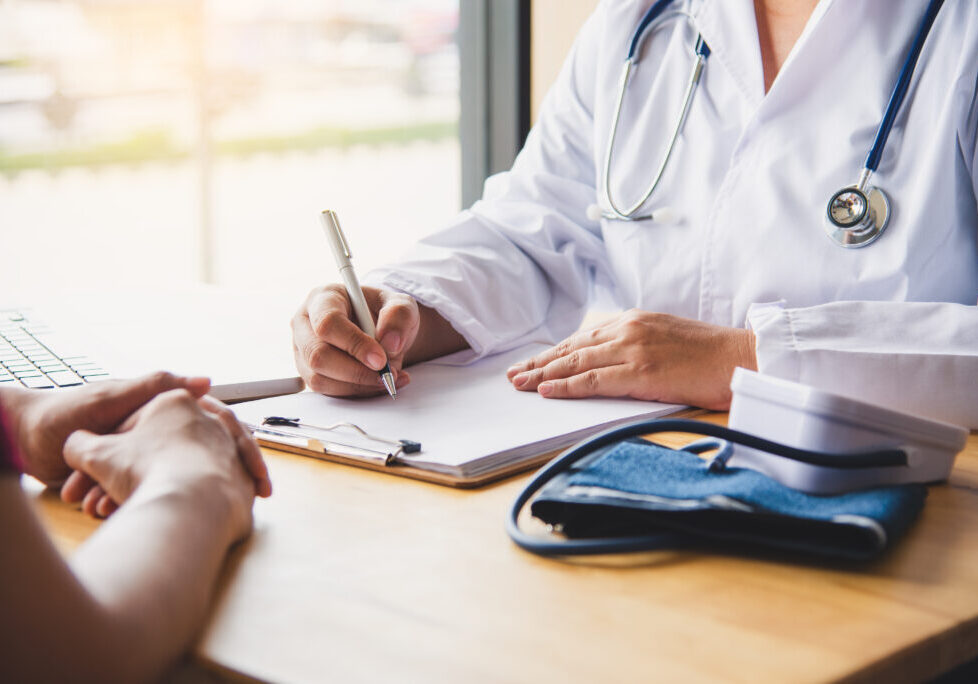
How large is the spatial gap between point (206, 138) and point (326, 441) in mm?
4360

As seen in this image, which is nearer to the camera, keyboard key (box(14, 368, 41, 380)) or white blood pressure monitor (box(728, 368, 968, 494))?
white blood pressure monitor (box(728, 368, 968, 494))

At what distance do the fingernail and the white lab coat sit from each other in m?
0.13

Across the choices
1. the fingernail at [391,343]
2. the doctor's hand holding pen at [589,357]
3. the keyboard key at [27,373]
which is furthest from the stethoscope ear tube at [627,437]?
the keyboard key at [27,373]

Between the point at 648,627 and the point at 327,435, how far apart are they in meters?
0.39

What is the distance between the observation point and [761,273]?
109 cm

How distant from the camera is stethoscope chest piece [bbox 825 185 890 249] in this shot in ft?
3.33

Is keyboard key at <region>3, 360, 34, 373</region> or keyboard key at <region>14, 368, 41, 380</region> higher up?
keyboard key at <region>14, 368, 41, 380</region>

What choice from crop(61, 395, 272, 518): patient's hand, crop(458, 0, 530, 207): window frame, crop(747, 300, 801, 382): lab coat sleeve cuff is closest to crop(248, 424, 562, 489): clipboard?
crop(61, 395, 272, 518): patient's hand

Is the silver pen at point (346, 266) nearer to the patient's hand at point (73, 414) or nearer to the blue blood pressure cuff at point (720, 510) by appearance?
the patient's hand at point (73, 414)

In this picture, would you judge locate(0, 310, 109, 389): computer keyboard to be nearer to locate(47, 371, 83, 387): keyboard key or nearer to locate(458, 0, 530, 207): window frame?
locate(47, 371, 83, 387): keyboard key

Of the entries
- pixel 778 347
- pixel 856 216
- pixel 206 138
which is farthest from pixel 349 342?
pixel 206 138

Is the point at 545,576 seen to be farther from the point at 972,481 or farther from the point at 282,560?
the point at 972,481

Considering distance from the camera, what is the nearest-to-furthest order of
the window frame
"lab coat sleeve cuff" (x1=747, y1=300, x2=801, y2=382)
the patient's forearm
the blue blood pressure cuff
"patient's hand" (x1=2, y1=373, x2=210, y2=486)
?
1. the patient's forearm
2. the blue blood pressure cuff
3. "patient's hand" (x1=2, y1=373, x2=210, y2=486)
4. "lab coat sleeve cuff" (x1=747, y1=300, x2=801, y2=382)
5. the window frame

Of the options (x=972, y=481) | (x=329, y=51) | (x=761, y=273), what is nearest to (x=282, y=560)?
(x=972, y=481)
